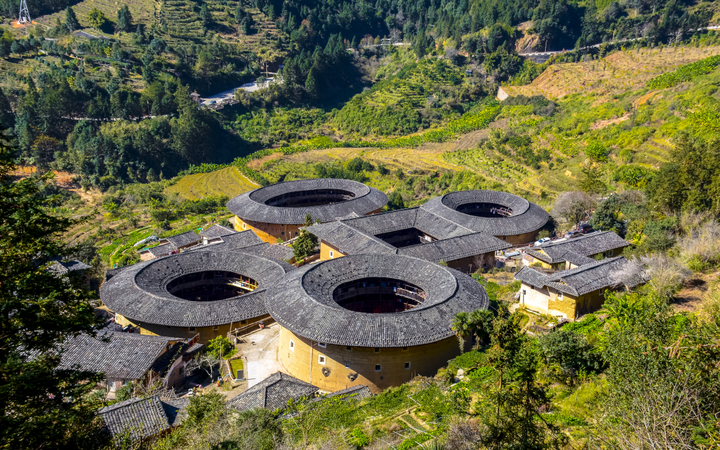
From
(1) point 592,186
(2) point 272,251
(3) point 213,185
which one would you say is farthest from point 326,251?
(3) point 213,185

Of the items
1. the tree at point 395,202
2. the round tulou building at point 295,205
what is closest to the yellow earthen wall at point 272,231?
the round tulou building at point 295,205

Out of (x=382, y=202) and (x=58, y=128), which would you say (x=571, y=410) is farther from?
(x=58, y=128)

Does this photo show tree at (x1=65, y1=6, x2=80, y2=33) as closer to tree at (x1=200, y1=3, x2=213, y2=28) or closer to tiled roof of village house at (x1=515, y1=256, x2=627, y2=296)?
tree at (x1=200, y1=3, x2=213, y2=28)

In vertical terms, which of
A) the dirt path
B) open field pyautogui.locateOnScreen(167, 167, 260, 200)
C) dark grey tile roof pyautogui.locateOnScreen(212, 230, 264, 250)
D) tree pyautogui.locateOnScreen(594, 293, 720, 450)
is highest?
tree pyautogui.locateOnScreen(594, 293, 720, 450)

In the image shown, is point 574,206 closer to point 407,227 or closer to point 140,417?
point 407,227

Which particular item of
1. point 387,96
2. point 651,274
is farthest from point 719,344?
A: point 387,96

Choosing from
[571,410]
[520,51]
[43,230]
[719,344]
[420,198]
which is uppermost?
Answer: [520,51]

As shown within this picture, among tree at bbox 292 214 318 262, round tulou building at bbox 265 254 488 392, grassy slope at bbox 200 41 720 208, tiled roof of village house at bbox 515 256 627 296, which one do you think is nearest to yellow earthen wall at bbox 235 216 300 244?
tree at bbox 292 214 318 262
